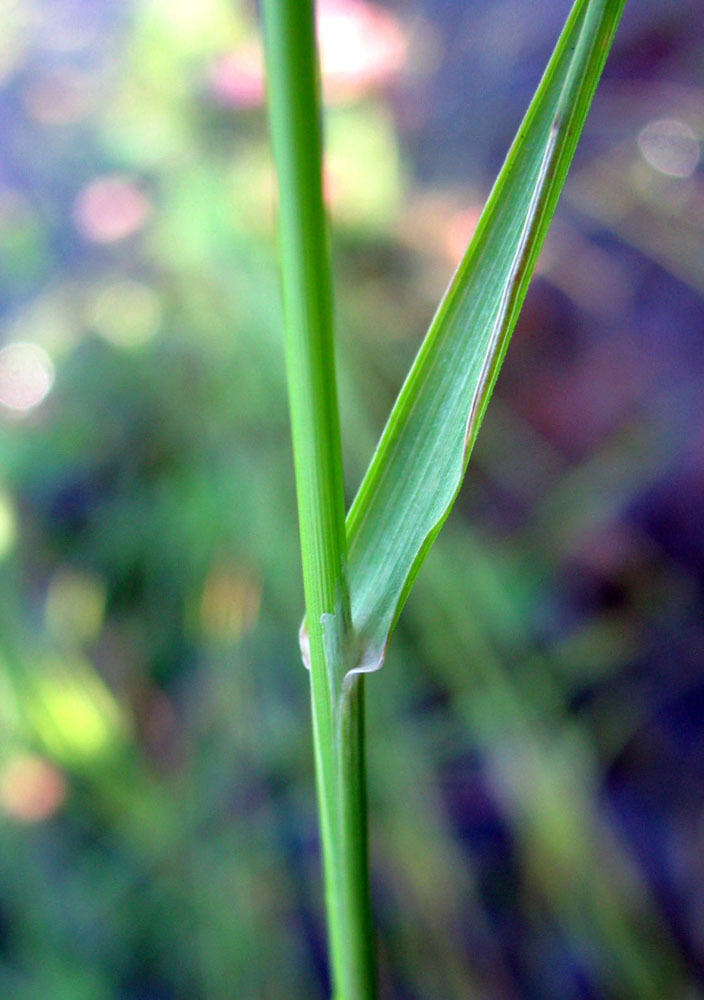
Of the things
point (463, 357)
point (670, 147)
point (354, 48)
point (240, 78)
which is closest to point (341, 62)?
point (354, 48)

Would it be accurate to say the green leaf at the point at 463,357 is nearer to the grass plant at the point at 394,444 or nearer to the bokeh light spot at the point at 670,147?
the grass plant at the point at 394,444

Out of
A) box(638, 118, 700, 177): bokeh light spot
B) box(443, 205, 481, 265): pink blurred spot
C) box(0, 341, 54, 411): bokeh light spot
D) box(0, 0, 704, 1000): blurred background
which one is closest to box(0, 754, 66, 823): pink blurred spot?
box(0, 0, 704, 1000): blurred background

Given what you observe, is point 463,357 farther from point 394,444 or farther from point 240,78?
point 240,78

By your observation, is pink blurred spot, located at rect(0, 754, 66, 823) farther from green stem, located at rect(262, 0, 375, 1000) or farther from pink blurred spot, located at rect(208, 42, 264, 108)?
pink blurred spot, located at rect(208, 42, 264, 108)

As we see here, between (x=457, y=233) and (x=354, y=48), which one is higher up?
(x=354, y=48)

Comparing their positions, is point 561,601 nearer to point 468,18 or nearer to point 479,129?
point 479,129
